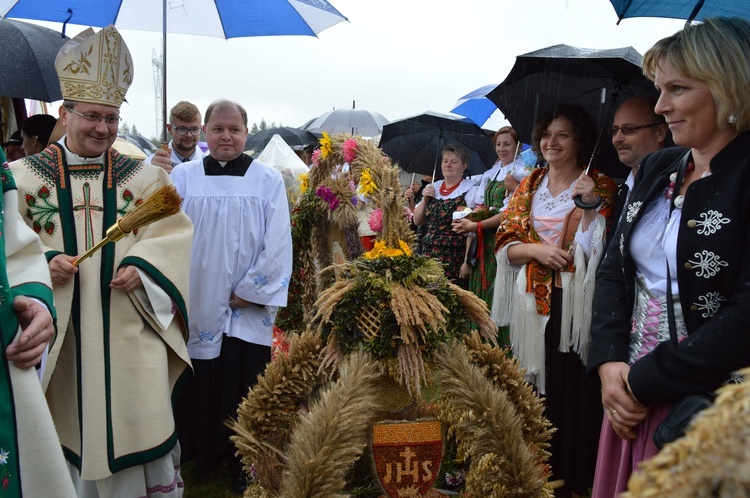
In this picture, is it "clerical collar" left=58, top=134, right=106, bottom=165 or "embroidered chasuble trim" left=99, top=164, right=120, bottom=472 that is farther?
"clerical collar" left=58, top=134, right=106, bottom=165

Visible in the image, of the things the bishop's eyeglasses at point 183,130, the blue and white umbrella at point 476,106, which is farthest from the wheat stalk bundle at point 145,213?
the blue and white umbrella at point 476,106

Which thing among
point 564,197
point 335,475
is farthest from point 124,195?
point 564,197

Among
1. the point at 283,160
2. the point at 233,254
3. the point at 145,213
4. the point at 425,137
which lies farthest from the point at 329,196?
the point at 283,160

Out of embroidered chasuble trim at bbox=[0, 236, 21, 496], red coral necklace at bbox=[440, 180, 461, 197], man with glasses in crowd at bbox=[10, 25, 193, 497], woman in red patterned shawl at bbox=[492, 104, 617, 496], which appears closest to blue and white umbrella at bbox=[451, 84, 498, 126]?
red coral necklace at bbox=[440, 180, 461, 197]

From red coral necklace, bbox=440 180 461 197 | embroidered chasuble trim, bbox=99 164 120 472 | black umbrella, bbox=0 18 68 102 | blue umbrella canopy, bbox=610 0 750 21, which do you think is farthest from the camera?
red coral necklace, bbox=440 180 461 197

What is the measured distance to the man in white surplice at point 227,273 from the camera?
11.6ft

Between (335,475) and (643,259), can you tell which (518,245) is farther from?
(335,475)

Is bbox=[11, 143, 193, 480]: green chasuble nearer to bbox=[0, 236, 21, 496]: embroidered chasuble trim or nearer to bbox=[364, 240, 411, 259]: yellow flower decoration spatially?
bbox=[0, 236, 21, 496]: embroidered chasuble trim

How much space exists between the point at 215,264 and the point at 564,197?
207 centimetres

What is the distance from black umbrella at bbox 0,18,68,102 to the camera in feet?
13.7

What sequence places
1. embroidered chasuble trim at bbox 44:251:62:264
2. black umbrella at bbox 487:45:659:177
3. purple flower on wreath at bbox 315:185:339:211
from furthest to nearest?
purple flower on wreath at bbox 315:185:339:211, black umbrella at bbox 487:45:659:177, embroidered chasuble trim at bbox 44:251:62:264

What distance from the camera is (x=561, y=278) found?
10.5ft

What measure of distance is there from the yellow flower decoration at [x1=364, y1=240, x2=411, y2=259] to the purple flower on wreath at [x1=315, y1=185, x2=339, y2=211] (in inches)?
49.6

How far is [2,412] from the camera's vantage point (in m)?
1.66
